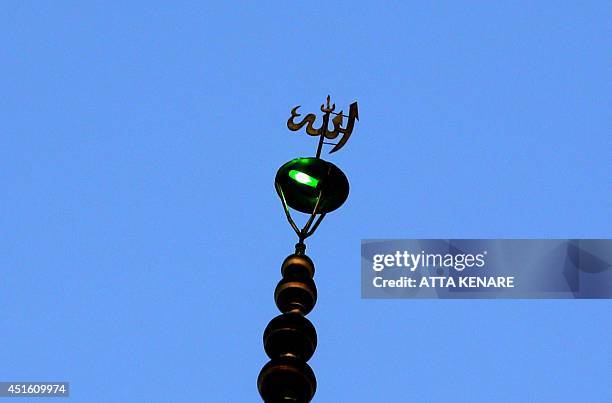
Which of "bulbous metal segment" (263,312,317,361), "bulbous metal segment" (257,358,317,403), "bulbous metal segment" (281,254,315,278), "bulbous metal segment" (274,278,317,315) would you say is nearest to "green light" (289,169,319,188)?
"bulbous metal segment" (281,254,315,278)

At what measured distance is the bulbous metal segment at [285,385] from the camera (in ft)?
18.0

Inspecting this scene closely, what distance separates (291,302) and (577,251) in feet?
45.2

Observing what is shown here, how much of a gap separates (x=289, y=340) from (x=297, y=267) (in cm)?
81

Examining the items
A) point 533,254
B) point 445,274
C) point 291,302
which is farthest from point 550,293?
point 291,302

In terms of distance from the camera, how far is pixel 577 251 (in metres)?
19.0

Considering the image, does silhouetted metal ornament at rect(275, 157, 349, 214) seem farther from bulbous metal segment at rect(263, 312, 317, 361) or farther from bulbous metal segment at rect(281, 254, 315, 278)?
bulbous metal segment at rect(263, 312, 317, 361)

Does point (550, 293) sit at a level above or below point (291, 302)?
above

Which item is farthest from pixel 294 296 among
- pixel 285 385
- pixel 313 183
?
pixel 313 183

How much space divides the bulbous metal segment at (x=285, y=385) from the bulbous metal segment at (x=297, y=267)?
3.20 feet

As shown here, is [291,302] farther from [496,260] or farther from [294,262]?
[496,260]

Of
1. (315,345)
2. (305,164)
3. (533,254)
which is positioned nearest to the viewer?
→ (315,345)

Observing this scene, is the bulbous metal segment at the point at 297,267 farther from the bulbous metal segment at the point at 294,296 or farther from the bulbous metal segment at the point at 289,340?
the bulbous metal segment at the point at 289,340

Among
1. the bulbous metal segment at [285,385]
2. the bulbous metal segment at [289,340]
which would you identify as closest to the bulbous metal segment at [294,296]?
the bulbous metal segment at [289,340]

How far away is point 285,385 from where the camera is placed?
550 centimetres
